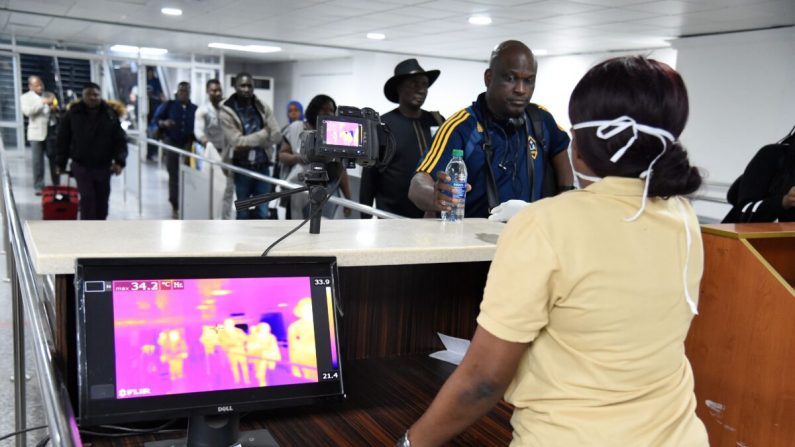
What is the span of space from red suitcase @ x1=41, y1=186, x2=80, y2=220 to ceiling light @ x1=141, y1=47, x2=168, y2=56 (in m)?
9.30

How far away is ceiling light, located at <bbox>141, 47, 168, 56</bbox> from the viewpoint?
50.4 ft

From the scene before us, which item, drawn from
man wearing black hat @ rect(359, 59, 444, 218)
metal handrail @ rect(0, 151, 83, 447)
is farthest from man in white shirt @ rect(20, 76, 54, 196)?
metal handrail @ rect(0, 151, 83, 447)

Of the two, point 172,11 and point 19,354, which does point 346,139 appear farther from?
point 172,11

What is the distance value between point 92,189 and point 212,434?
19.0 feet

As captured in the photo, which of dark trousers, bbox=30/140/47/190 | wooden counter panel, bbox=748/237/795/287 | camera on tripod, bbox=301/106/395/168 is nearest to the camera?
camera on tripod, bbox=301/106/395/168

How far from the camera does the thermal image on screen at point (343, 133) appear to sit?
1.66 m

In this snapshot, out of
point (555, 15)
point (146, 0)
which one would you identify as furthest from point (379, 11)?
point (146, 0)

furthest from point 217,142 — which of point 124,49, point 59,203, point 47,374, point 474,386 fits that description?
point 124,49

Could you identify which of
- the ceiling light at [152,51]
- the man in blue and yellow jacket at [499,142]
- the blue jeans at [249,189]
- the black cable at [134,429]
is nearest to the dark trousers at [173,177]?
the blue jeans at [249,189]

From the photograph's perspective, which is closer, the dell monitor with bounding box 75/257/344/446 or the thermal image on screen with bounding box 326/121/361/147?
the dell monitor with bounding box 75/257/344/446

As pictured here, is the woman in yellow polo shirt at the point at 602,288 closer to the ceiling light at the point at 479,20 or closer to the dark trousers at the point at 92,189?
the dark trousers at the point at 92,189

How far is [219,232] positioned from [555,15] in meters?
7.52

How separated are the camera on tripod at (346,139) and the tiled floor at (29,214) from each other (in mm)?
992

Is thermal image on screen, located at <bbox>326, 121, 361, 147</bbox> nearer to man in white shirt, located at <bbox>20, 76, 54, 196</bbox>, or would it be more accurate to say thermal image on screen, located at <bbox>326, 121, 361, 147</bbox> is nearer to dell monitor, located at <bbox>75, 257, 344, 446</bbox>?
dell monitor, located at <bbox>75, 257, 344, 446</bbox>
